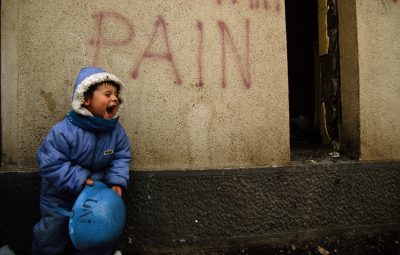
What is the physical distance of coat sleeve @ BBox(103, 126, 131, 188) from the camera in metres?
1.95

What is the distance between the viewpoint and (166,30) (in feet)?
7.91

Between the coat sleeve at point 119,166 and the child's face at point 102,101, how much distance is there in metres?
0.22

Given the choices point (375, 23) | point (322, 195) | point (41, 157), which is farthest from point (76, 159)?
point (375, 23)

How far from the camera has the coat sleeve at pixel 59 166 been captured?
1753 mm

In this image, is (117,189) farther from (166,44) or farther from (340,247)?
(340,247)

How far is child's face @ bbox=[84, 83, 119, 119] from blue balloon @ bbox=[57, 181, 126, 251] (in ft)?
1.54

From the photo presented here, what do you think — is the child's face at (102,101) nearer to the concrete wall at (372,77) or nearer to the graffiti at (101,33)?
the graffiti at (101,33)

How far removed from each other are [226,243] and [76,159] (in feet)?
4.55

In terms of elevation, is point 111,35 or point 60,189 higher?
point 111,35

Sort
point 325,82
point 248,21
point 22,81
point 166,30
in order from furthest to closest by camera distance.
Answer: point 325,82
point 248,21
point 166,30
point 22,81

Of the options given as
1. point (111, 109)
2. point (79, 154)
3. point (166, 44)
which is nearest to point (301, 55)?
point (166, 44)

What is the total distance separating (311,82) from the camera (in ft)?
14.3

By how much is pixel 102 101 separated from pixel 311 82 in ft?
11.1

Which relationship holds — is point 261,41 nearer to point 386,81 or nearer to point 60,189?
point 386,81
